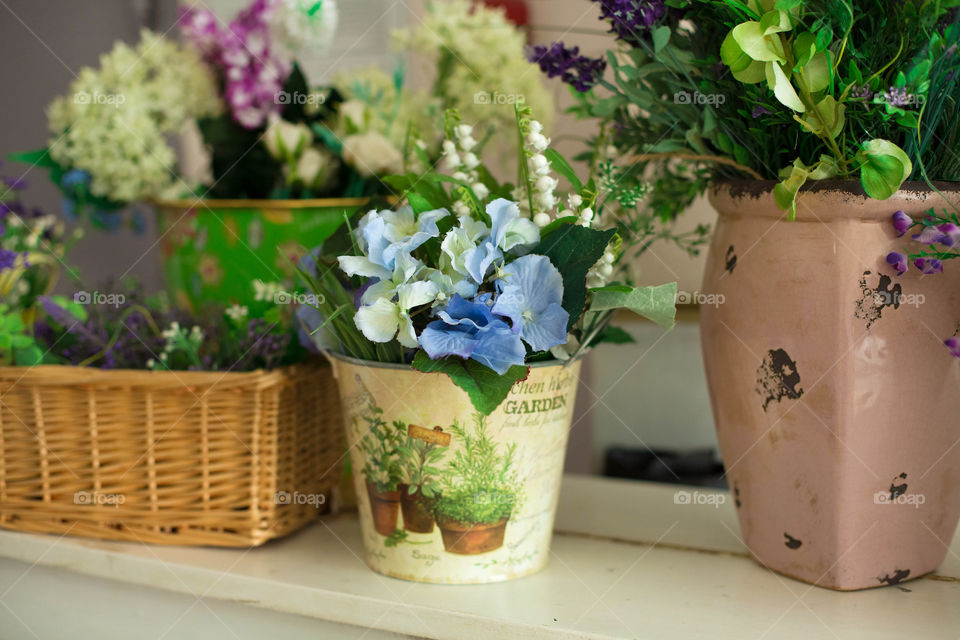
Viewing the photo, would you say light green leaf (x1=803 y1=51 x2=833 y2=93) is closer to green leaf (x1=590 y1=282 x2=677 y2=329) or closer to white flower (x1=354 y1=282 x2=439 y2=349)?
green leaf (x1=590 y1=282 x2=677 y2=329)

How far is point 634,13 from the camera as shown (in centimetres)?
57

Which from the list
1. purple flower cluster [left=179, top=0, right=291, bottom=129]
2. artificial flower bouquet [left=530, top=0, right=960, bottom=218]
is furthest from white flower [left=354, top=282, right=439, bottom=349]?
purple flower cluster [left=179, top=0, right=291, bottom=129]

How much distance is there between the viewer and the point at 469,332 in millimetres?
516

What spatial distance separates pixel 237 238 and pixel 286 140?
0.12m

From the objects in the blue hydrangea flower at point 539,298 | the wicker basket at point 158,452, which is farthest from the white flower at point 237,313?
the blue hydrangea flower at point 539,298

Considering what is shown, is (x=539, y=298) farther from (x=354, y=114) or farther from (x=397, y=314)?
(x=354, y=114)

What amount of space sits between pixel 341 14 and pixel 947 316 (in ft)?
3.14

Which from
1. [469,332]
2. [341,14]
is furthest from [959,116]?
[341,14]

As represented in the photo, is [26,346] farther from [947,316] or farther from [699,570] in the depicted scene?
[947,316]

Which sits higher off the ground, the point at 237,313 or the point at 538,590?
the point at 237,313

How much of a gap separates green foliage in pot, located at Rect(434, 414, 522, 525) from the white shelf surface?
6cm

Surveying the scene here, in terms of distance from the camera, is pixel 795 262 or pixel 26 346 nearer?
pixel 795 262

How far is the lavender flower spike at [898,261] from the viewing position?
519mm

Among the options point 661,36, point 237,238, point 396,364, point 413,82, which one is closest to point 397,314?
point 396,364
